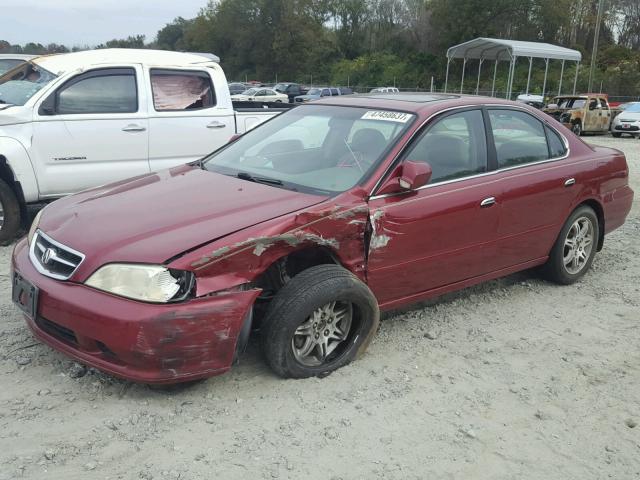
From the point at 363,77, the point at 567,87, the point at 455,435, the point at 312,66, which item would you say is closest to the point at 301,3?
the point at 312,66

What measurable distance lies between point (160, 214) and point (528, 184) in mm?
2709

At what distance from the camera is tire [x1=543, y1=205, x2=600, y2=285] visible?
4953mm

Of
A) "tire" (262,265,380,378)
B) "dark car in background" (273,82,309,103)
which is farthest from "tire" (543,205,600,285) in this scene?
"dark car in background" (273,82,309,103)

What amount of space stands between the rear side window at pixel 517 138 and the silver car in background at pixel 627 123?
66.8 ft

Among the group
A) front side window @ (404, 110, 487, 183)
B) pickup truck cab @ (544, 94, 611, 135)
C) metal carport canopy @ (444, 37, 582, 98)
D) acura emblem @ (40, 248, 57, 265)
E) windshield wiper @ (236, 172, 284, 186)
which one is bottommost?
acura emblem @ (40, 248, 57, 265)

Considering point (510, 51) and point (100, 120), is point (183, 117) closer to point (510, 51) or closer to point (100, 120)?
point (100, 120)

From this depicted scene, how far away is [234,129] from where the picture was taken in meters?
7.03

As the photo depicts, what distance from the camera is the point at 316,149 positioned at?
163 inches

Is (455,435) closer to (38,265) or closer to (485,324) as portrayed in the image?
(485,324)

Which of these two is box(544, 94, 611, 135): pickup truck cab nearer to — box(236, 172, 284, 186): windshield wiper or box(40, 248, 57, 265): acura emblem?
box(236, 172, 284, 186): windshield wiper

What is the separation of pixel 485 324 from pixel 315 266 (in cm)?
156

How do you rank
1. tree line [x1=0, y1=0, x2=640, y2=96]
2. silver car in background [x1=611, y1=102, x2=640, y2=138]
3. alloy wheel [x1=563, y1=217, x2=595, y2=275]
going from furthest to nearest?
tree line [x1=0, y1=0, x2=640, y2=96], silver car in background [x1=611, y1=102, x2=640, y2=138], alloy wheel [x1=563, y1=217, x2=595, y2=275]

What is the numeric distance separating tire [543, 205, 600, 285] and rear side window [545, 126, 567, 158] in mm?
516

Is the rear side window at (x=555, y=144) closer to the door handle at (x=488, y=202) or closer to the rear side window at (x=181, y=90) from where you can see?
the door handle at (x=488, y=202)
